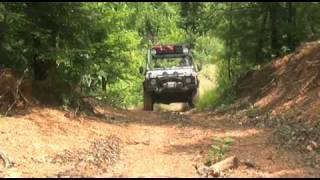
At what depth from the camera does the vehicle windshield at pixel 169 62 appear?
23.4 meters

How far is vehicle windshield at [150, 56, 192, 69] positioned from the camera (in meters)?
23.4

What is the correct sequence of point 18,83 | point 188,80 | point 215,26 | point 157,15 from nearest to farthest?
point 18,83 < point 188,80 < point 215,26 < point 157,15

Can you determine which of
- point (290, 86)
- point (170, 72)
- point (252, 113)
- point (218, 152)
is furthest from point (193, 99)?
point (218, 152)

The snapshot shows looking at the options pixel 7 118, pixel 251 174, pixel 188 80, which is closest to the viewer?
pixel 251 174

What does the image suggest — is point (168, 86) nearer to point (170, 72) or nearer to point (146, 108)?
point (170, 72)

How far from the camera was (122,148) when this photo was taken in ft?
37.8

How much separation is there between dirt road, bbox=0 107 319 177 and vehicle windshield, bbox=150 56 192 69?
8.31 meters

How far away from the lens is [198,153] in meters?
10.8

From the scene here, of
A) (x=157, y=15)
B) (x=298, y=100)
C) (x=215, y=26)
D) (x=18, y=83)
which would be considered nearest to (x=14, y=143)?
(x=18, y=83)

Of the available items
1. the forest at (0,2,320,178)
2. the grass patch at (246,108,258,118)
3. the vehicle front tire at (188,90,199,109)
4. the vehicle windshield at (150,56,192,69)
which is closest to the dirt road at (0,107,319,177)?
the forest at (0,2,320,178)

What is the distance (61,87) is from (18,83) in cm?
180

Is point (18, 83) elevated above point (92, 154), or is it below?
above

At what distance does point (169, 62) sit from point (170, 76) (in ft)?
7.39

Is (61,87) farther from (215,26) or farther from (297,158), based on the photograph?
(215,26)
